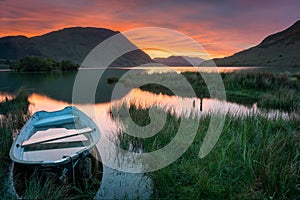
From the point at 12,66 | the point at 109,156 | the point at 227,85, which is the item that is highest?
the point at 12,66

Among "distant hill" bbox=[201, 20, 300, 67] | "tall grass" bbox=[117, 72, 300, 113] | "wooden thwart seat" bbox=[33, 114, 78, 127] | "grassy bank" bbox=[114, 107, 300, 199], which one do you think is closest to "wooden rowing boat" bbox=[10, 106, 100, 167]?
"wooden thwart seat" bbox=[33, 114, 78, 127]

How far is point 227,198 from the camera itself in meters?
4.00

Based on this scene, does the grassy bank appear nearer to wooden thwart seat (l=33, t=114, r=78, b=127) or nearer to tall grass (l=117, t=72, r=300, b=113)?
wooden thwart seat (l=33, t=114, r=78, b=127)

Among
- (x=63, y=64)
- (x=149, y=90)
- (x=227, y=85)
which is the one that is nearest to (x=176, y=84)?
(x=149, y=90)

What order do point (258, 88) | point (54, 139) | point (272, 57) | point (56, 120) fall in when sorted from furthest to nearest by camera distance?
1. point (272, 57)
2. point (258, 88)
3. point (56, 120)
4. point (54, 139)

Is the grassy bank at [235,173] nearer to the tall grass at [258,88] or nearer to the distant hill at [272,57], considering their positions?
the tall grass at [258,88]

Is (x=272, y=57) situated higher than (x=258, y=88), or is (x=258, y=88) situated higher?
(x=272, y=57)

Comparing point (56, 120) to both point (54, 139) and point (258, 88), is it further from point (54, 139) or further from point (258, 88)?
point (258, 88)

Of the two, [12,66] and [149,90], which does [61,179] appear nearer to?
[149,90]

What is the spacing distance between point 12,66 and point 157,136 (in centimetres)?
7771

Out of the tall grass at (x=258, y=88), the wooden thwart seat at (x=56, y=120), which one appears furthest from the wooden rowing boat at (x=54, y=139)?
the tall grass at (x=258, y=88)

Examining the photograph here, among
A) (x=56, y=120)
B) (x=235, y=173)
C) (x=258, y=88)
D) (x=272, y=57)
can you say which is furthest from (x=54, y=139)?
(x=272, y=57)

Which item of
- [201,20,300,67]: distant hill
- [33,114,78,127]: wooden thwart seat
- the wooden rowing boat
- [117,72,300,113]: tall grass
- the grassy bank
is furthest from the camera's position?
[201,20,300,67]: distant hill

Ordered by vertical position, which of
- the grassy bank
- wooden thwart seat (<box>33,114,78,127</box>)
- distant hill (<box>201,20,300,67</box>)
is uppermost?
distant hill (<box>201,20,300,67</box>)
